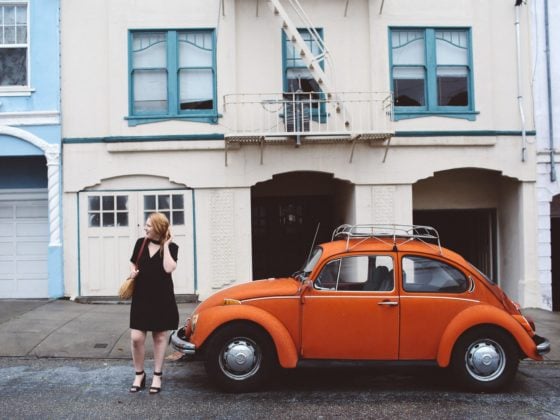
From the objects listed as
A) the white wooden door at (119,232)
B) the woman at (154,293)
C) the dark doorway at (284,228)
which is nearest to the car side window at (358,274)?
the woman at (154,293)

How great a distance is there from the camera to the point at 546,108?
1294cm

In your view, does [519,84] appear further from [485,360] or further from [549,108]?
[485,360]

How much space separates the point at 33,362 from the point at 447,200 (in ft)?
31.2

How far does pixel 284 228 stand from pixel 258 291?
7.94m

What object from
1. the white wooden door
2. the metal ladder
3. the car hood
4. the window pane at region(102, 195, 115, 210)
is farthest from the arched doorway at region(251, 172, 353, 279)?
the car hood

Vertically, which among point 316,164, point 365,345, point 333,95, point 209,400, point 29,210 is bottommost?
point 209,400

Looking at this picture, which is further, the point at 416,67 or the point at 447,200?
the point at 447,200

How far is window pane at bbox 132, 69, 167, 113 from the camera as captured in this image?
1272 centimetres

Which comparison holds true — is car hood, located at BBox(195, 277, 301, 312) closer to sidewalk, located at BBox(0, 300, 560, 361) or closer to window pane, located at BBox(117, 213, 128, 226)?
sidewalk, located at BBox(0, 300, 560, 361)

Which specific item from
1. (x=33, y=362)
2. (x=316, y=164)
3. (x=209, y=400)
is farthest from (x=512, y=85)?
(x=33, y=362)

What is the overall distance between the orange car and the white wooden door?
5.95m

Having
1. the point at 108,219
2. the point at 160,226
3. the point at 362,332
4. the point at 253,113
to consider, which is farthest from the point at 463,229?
the point at 160,226

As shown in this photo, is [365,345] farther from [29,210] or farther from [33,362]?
[29,210]

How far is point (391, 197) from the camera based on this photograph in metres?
12.9
